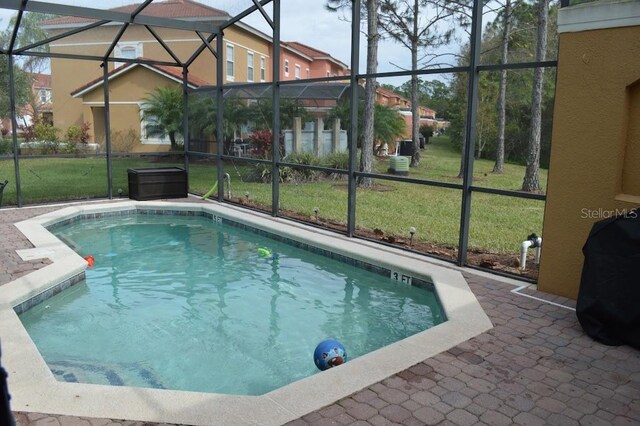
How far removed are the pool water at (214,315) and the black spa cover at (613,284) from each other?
1.29 m

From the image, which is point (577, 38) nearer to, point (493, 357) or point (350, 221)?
point (493, 357)

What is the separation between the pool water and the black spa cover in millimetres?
1288

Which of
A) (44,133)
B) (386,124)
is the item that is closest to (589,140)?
(386,124)

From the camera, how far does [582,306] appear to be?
4090 mm

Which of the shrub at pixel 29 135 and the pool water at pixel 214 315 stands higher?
the shrub at pixel 29 135

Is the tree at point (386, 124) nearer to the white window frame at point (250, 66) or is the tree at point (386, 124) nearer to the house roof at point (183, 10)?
the white window frame at point (250, 66)

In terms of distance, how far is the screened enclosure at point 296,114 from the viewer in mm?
7508

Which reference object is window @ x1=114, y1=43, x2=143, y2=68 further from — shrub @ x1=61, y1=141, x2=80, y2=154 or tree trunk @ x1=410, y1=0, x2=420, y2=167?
tree trunk @ x1=410, y1=0, x2=420, y2=167

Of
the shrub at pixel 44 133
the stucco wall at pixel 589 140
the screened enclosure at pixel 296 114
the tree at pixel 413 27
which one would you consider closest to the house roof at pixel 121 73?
the screened enclosure at pixel 296 114

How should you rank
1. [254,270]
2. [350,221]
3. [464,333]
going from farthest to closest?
1. [350,221]
2. [254,270]
3. [464,333]

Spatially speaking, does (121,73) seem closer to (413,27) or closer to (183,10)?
(413,27)

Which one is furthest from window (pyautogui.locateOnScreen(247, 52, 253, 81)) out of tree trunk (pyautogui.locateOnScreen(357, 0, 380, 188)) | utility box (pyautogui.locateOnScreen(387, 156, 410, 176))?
utility box (pyautogui.locateOnScreen(387, 156, 410, 176))

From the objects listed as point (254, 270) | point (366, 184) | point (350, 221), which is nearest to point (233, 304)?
Result: point (254, 270)

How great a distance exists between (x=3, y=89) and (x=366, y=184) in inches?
645
